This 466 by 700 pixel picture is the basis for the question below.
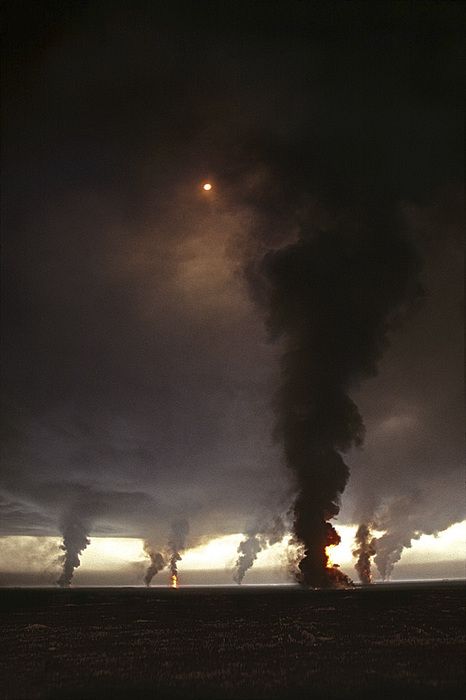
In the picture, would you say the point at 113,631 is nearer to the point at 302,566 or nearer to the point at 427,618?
the point at 427,618

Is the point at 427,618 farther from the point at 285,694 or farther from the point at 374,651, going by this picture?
the point at 285,694

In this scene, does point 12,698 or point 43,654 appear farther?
point 43,654

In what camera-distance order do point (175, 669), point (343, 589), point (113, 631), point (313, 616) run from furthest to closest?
1. point (343, 589)
2. point (313, 616)
3. point (113, 631)
4. point (175, 669)

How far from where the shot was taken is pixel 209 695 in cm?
2491

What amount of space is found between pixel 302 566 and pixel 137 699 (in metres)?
118

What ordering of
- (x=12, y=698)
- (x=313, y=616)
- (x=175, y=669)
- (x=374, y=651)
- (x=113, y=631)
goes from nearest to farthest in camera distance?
(x=12, y=698) → (x=175, y=669) → (x=374, y=651) → (x=113, y=631) → (x=313, y=616)

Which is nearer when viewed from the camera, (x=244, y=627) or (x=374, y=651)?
(x=374, y=651)

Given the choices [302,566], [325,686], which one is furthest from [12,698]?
[302,566]

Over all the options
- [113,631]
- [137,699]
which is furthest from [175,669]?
[113,631]

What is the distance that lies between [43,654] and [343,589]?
364 ft

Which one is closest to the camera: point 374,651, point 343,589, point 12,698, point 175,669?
point 12,698

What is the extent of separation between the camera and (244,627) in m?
53.1

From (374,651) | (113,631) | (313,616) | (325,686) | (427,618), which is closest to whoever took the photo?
(325,686)

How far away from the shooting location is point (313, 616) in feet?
208
